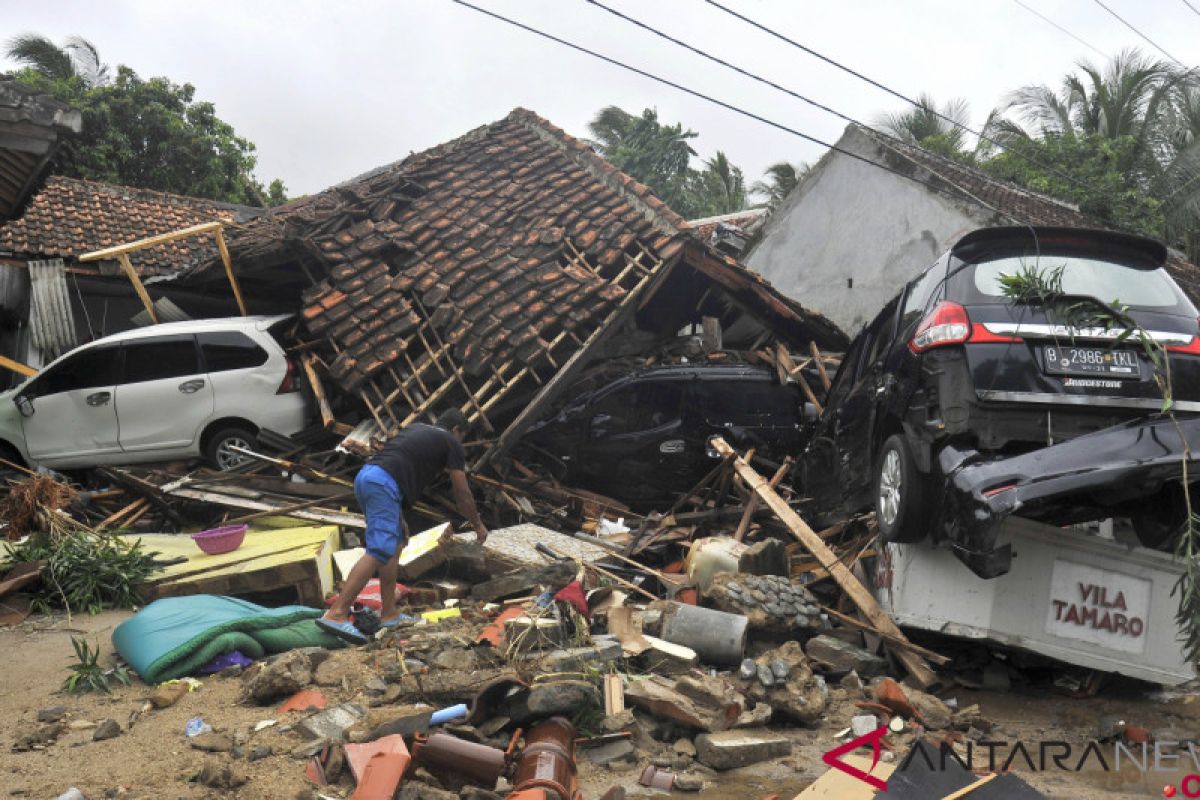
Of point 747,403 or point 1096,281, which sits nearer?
point 1096,281

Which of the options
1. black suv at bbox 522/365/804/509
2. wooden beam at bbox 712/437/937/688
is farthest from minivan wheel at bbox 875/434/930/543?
black suv at bbox 522/365/804/509

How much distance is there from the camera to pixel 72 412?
35.5 ft

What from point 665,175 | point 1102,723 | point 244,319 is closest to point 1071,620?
point 1102,723

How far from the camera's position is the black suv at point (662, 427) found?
10094mm

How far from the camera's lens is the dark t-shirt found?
633 centimetres

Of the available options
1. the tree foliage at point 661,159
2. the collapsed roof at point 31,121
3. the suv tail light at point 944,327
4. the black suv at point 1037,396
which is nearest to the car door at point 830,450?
the black suv at point 1037,396

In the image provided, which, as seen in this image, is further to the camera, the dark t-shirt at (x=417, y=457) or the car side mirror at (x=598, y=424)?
the car side mirror at (x=598, y=424)

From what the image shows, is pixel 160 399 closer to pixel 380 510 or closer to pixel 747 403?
pixel 380 510

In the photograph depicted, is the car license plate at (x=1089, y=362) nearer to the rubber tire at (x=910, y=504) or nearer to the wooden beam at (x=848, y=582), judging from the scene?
the rubber tire at (x=910, y=504)

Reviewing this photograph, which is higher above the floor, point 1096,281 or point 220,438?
point 1096,281

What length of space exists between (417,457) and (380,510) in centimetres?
50

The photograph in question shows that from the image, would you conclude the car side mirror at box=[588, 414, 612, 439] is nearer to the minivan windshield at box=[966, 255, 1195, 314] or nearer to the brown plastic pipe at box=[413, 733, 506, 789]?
the minivan windshield at box=[966, 255, 1195, 314]

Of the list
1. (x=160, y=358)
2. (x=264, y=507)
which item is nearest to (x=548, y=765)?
(x=264, y=507)

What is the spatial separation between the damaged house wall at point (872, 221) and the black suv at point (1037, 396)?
41.8 feet
